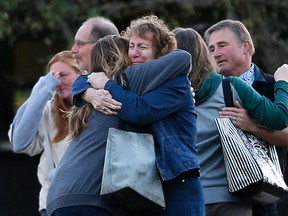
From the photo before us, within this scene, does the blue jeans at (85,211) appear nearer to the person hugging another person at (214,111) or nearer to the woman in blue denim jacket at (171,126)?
the woman in blue denim jacket at (171,126)

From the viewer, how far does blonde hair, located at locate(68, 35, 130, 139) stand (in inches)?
187

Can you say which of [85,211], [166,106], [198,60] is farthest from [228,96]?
[85,211]

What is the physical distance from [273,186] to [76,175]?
115 centimetres

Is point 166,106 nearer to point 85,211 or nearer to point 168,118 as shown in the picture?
point 168,118

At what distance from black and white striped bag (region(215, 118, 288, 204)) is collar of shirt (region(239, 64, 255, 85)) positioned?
0.37 meters

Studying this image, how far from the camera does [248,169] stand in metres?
5.16

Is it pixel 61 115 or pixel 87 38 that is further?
pixel 61 115

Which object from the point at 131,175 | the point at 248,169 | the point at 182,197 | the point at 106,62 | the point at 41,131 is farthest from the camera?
the point at 41,131

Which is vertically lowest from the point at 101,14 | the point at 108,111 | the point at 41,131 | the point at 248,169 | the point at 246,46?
the point at 101,14

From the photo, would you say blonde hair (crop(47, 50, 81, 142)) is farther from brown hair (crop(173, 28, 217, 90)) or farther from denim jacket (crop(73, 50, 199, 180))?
denim jacket (crop(73, 50, 199, 180))

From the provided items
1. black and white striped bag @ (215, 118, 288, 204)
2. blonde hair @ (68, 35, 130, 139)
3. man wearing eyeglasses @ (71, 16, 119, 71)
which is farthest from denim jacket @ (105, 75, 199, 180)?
man wearing eyeglasses @ (71, 16, 119, 71)

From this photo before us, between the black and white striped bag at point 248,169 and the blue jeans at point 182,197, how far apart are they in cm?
57

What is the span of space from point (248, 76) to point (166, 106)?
3.65ft

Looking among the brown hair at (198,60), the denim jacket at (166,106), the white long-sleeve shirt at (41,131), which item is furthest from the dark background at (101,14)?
the denim jacket at (166,106)
